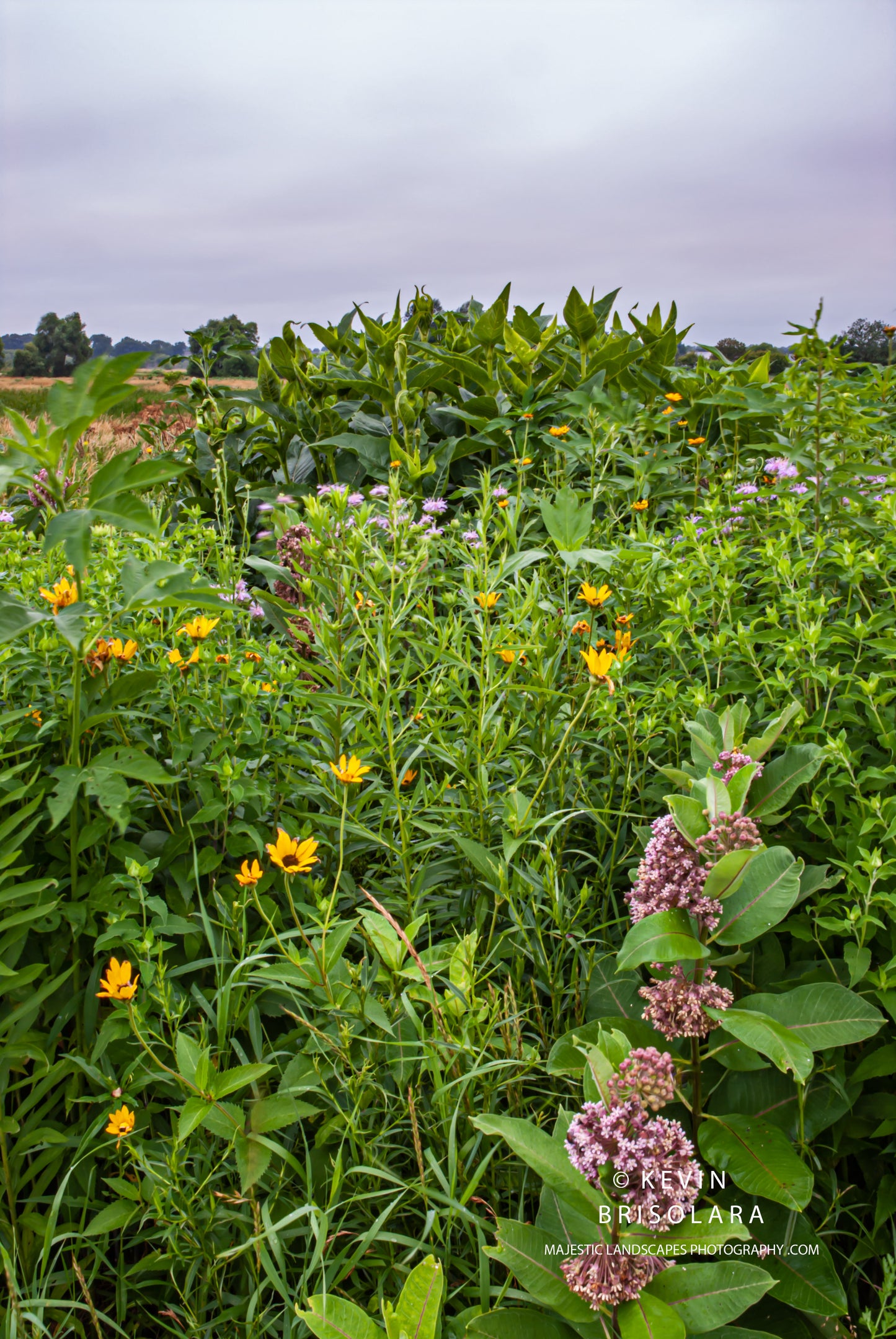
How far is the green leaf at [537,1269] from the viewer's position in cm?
121

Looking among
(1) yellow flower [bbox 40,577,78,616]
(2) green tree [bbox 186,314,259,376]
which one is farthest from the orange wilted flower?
(2) green tree [bbox 186,314,259,376]

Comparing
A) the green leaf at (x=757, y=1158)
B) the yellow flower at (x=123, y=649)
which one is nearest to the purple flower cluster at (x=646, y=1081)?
the green leaf at (x=757, y=1158)

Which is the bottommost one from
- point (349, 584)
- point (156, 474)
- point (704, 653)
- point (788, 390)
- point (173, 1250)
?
point (173, 1250)

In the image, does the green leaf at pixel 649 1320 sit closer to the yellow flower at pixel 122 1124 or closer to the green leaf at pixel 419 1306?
the green leaf at pixel 419 1306

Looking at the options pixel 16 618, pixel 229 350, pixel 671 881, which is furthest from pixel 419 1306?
pixel 229 350

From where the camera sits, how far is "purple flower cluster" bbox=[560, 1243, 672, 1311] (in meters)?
1.12

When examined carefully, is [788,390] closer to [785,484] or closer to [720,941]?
[785,484]

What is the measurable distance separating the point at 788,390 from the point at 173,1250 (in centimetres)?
358

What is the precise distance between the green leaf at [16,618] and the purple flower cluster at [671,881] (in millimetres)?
1030

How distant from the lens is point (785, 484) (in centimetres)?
283

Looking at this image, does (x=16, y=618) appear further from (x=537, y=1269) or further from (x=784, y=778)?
(x=784, y=778)

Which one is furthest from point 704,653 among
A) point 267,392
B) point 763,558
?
point 267,392

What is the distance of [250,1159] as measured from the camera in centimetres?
138

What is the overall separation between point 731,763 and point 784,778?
151mm
